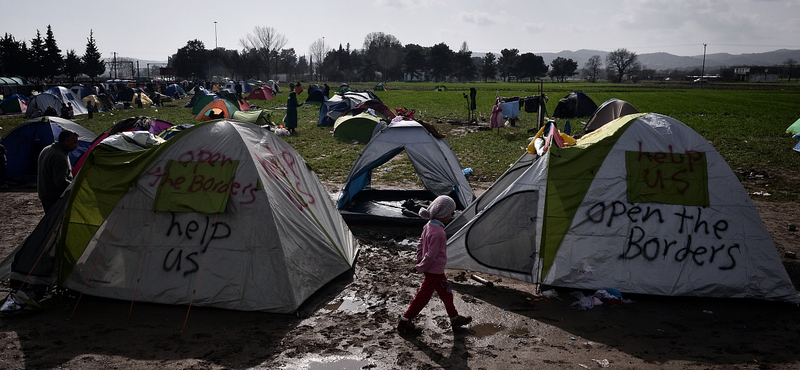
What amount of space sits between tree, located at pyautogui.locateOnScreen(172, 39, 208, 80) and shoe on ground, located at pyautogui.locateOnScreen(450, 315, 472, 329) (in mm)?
85468

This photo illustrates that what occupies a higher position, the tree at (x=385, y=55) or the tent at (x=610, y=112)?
the tree at (x=385, y=55)

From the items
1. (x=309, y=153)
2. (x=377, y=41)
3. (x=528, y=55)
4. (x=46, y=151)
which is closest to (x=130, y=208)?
(x=46, y=151)

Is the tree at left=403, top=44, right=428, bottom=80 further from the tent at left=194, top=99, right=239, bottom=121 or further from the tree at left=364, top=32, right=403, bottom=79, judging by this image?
the tent at left=194, top=99, right=239, bottom=121

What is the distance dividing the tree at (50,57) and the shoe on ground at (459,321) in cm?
6345

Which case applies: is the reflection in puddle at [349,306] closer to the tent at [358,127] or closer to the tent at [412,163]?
the tent at [412,163]

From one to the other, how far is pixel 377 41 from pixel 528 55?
40.7m

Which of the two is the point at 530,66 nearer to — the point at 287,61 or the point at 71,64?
the point at 287,61

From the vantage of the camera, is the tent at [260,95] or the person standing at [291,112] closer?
the person standing at [291,112]

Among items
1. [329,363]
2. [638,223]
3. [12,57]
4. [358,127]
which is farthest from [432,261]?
[12,57]

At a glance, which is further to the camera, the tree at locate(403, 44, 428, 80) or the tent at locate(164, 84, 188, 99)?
the tree at locate(403, 44, 428, 80)

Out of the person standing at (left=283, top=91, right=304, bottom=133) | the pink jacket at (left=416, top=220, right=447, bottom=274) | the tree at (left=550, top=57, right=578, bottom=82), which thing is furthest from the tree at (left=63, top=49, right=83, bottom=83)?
the tree at (left=550, top=57, right=578, bottom=82)

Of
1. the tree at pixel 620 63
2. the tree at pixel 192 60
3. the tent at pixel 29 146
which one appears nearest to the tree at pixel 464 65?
the tree at pixel 620 63

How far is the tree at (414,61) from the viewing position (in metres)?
110

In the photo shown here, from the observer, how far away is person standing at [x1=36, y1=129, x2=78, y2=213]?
7516 mm
